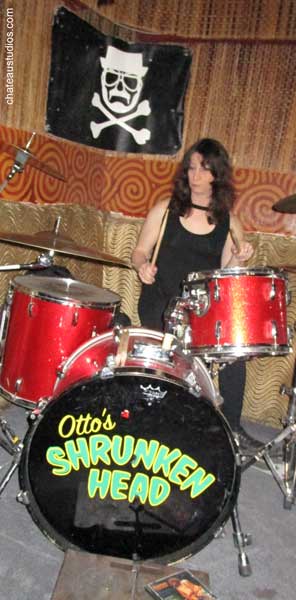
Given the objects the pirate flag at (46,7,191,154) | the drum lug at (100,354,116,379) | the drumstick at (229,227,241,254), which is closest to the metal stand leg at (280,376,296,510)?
the drumstick at (229,227,241,254)

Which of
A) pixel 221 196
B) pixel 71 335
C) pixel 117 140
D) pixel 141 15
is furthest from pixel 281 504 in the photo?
pixel 141 15

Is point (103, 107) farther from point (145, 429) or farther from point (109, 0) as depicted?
point (145, 429)

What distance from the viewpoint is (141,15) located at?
9.84 feet

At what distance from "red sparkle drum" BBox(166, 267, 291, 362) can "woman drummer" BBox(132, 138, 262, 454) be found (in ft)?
2.13

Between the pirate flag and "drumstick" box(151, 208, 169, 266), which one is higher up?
the pirate flag

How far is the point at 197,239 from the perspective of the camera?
99.3 inches

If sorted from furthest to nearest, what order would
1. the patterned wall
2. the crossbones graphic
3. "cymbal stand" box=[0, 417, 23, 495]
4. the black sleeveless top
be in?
the crossbones graphic → the patterned wall → the black sleeveless top → "cymbal stand" box=[0, 417, 23, 495]

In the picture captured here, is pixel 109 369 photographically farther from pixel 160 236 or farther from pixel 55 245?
pixel 160 236

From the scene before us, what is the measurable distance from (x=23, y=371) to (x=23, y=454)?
406mm

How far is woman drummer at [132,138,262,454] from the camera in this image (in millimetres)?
2521

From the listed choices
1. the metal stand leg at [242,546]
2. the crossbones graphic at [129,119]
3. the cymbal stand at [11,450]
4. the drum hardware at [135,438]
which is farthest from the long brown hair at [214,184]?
the metal stand leg at [242,546]

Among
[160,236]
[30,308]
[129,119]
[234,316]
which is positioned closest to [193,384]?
[234,316]

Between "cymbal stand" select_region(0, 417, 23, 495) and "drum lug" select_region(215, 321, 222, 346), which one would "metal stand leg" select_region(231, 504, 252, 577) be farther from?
"cymbal stand" select_region(0, 417, 23, 495)

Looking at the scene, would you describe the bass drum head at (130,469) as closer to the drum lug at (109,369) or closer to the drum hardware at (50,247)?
the drum lug at (109,369)
